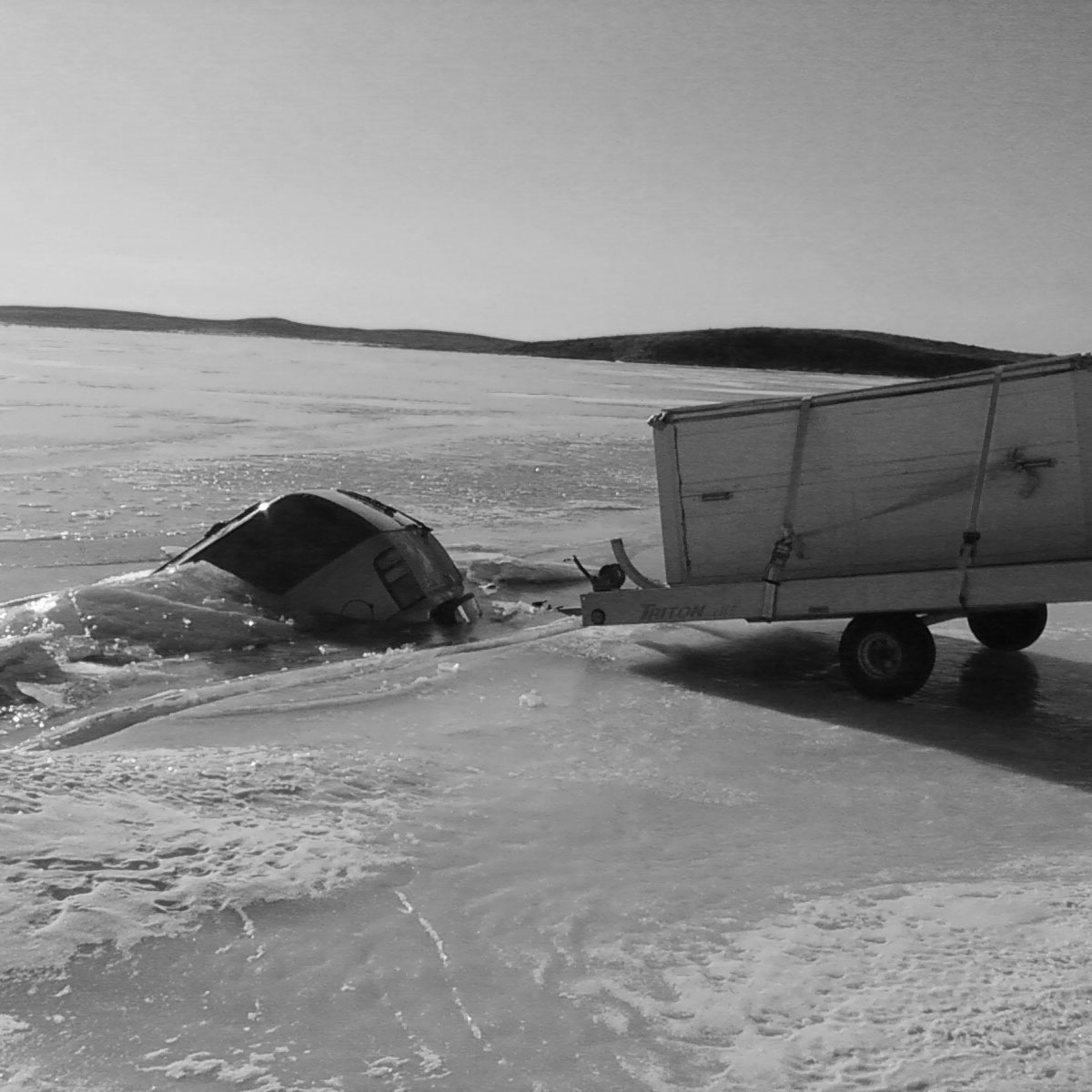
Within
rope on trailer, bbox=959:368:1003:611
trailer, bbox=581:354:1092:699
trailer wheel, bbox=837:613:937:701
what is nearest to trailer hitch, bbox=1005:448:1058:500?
trailer, bbox=581:354:1092:699

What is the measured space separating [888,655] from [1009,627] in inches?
70.0

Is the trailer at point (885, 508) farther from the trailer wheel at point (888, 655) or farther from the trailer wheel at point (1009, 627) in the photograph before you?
the trailer wheel at point (1009, 627)

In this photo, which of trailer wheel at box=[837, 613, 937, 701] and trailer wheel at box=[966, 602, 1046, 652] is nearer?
trailer wheel at box=[837, 613, 937, 701]

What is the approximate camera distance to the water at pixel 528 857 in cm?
331

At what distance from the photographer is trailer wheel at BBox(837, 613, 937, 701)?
7.23 m

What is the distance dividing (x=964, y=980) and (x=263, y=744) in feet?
11.7

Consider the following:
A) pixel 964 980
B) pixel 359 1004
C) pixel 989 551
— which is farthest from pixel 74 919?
pixel 989 551

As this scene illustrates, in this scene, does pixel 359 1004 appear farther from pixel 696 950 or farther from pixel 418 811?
pixel 418 811

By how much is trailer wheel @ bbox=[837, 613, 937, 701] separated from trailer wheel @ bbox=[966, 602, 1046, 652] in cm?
144

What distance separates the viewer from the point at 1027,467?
6.89 metres

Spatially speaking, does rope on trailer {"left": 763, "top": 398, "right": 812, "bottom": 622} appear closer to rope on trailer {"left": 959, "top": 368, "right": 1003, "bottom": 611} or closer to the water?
the water

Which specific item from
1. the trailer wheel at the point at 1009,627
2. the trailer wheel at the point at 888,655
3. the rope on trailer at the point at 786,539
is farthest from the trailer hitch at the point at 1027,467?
the trailer wheel at the point at 1009,627

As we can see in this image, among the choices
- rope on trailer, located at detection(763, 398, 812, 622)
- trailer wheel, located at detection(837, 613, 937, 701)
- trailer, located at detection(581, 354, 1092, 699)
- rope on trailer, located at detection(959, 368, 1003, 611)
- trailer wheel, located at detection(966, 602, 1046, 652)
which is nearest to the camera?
trailer, located at detection(581, 354, 1092, 699)

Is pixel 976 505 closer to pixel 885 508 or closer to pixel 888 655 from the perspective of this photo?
pixel 885 508
